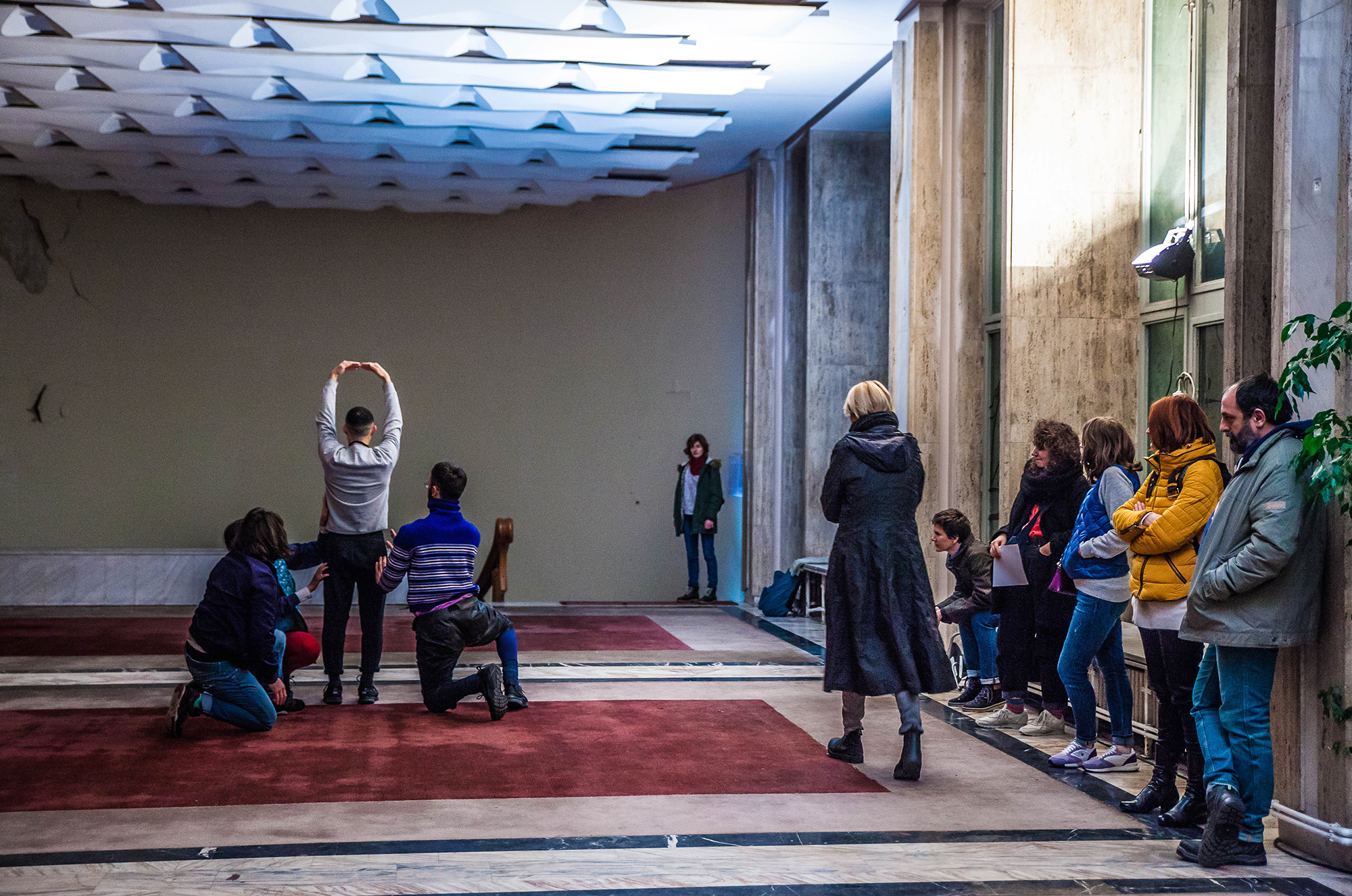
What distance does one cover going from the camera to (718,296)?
44.2ft

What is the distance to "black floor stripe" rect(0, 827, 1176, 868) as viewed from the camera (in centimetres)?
373

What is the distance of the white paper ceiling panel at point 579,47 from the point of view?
25.0 ft

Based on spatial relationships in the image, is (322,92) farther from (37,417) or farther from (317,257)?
(37,417)

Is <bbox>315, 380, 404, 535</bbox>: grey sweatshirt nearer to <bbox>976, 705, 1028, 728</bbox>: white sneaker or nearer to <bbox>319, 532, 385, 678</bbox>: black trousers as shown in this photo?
<bbox>319, 532, 385, 678</bbox>: black trousers

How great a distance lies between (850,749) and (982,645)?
1476mm

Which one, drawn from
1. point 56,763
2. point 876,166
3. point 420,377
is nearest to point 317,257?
point 420,377

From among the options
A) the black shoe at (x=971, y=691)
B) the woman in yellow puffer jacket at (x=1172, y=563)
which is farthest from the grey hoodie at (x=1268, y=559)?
the black shoe at (x=971, y=691)

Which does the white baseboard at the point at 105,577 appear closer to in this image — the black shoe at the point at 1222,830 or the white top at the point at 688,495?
the white top at the point at 688,495

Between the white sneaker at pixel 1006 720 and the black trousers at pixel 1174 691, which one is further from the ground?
the black trousers at pixel 1174 691

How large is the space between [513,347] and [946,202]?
20.9 feet

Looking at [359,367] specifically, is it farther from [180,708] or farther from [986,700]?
[986,700]

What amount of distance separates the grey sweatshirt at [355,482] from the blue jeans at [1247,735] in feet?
12.9

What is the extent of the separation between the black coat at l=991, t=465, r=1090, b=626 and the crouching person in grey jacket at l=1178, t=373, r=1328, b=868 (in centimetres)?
145

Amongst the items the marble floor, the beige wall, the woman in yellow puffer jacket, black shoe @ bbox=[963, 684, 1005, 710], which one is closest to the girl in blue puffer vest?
the marble floor
